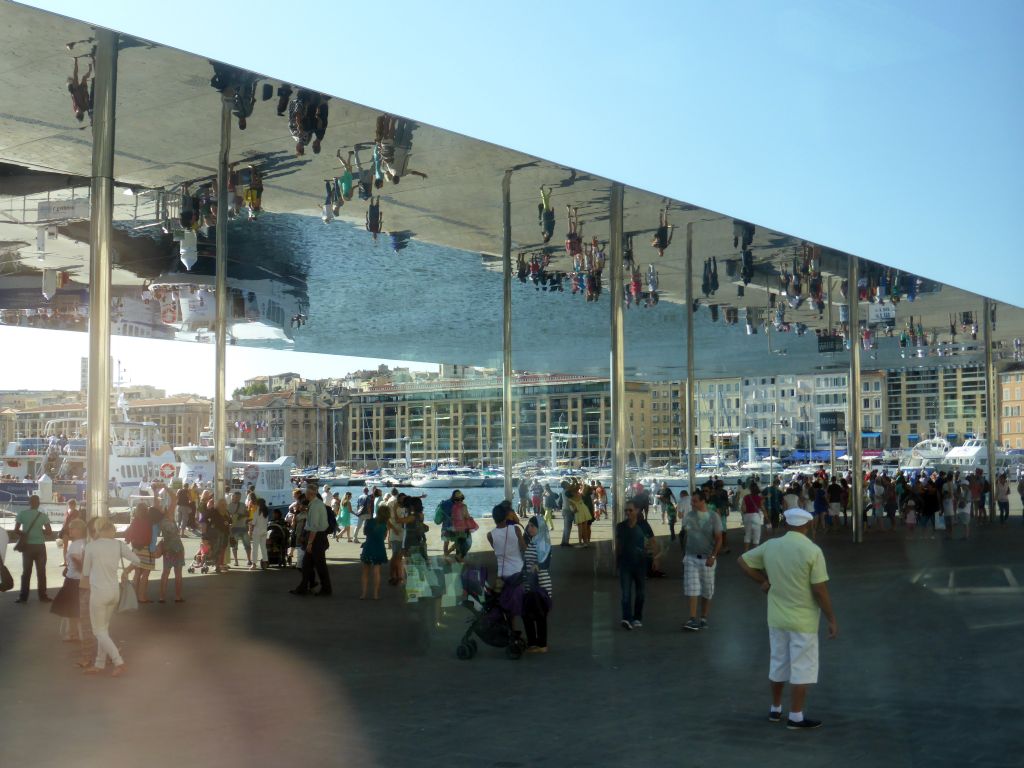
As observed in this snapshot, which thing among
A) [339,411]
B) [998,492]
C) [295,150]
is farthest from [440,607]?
[339,411]

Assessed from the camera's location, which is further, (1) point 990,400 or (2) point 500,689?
(1) point 990,400

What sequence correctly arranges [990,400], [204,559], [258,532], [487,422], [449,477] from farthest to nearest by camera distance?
[449,477], [487,422], [990,400], [258,532], [204,559]

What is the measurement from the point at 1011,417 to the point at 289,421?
6480 cm

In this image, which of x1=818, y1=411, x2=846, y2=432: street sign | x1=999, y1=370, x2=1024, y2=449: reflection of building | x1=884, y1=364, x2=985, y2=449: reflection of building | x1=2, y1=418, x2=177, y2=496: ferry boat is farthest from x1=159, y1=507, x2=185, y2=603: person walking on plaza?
x1=999, y1=370, x2=1024, y2=449: reflection of building

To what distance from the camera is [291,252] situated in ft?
74.5

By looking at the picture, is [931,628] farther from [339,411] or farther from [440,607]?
[339,411]

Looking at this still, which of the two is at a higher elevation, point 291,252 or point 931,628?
point 291,252

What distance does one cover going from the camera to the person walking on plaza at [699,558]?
1214 cm

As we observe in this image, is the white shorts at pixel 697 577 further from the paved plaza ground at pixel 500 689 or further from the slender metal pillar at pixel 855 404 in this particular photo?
the slender metal pillar at pixel 855 404

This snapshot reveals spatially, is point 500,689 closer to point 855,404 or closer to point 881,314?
point 855,404

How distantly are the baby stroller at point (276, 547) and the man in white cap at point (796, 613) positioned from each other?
1434 centimetres

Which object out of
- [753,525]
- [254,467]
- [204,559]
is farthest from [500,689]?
[254,467]

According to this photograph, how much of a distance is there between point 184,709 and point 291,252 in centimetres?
1543

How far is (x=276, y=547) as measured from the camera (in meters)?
20.6
